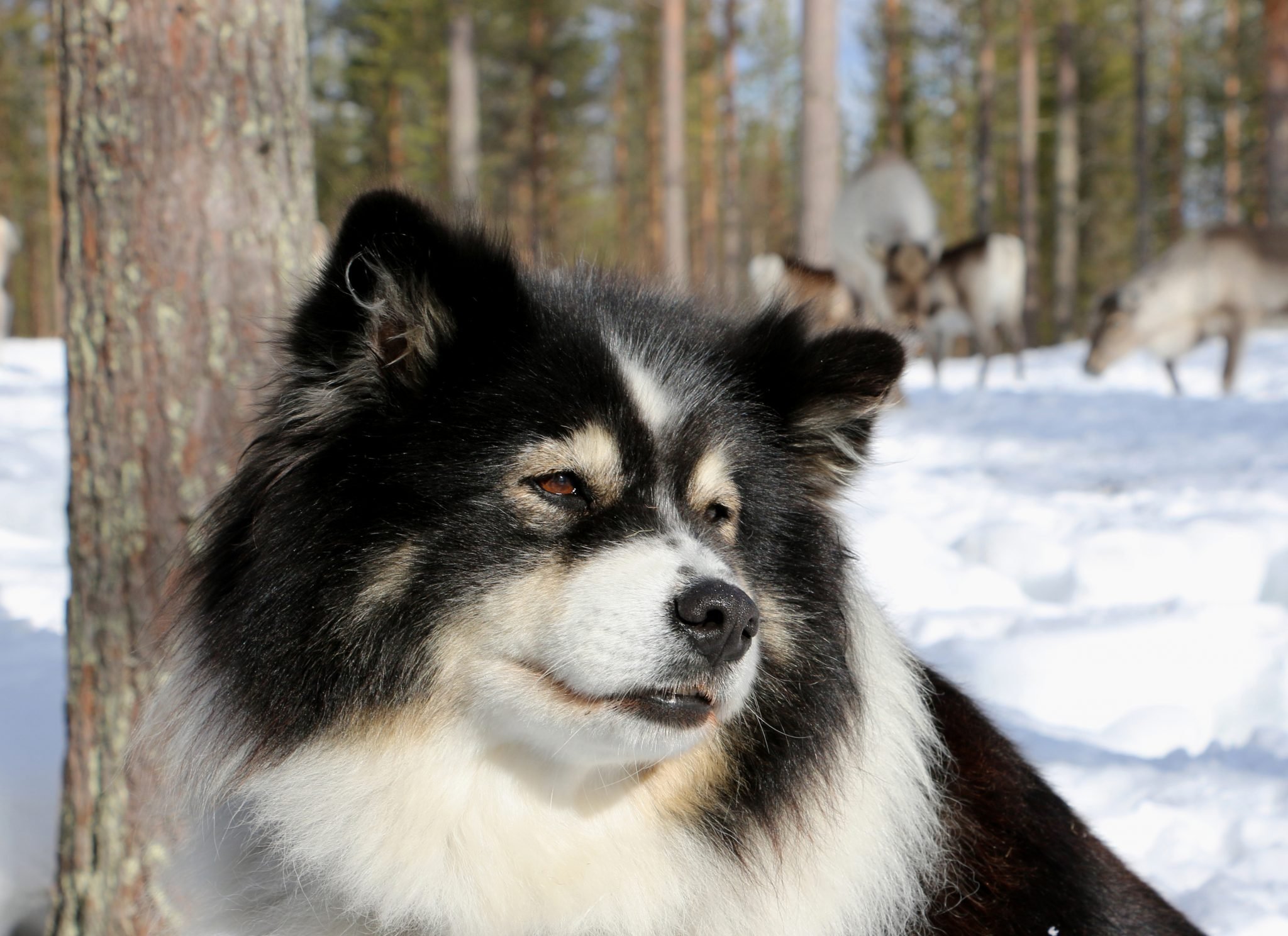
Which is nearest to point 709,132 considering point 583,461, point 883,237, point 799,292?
point 883,237

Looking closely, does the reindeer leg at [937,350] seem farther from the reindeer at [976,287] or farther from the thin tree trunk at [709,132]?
the thin tree trunk at [709,132]

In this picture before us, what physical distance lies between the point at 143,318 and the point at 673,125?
17144 mm

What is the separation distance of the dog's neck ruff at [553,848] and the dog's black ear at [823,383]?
0.60 m

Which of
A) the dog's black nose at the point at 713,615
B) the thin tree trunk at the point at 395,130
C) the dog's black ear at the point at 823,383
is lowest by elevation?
the dog's black nose at the point at 713,615

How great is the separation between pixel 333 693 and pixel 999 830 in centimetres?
133

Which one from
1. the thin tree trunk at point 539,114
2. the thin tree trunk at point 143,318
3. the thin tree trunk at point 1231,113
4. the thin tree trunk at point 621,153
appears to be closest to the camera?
the thin tree trunk at point 143,318

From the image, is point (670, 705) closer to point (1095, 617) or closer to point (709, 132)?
point (1095, 617)

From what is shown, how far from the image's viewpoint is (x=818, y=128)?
11.3 metres

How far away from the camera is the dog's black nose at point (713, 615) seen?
171 cm

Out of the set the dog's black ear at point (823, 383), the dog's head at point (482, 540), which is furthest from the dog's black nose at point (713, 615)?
the dog's black ear at point (823, 383)

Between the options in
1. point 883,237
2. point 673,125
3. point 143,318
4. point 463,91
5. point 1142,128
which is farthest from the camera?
point 1142,128

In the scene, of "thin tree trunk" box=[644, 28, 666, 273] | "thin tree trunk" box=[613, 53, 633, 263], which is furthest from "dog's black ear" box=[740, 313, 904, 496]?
Answer: "thin tree trunk" box=[613, 53, 633, 263]

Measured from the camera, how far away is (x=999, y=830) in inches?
85.0

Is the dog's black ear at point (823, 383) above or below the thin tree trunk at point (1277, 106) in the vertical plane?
below
